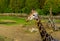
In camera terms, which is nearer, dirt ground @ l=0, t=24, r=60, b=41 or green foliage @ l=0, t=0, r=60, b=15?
dirt ground @ l=0, t=24, r=60, b=41

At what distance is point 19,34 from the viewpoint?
26.8 ft

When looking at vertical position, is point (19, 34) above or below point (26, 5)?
below

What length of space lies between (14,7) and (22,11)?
643 millimetres

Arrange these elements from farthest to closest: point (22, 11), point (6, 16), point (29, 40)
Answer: point (22, 11) < point (6, 16) < point (29, 40)

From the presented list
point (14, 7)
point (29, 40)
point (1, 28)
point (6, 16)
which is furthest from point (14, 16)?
point (29, 40)

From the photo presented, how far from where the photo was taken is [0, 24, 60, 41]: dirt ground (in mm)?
7500

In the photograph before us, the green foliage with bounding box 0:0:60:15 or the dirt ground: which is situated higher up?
the green foliage with bounding box 0:0:60:15

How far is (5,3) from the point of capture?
45.2 feet

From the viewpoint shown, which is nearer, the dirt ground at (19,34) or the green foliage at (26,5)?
the dirt ground at (19,34)

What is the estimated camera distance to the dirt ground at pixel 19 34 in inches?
295

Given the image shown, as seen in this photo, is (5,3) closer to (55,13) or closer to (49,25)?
(55,13)

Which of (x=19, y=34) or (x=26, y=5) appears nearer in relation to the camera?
(x=19, y=34)

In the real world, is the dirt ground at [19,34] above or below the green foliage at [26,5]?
below

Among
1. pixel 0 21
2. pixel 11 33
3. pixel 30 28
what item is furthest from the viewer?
pixel 0 21
